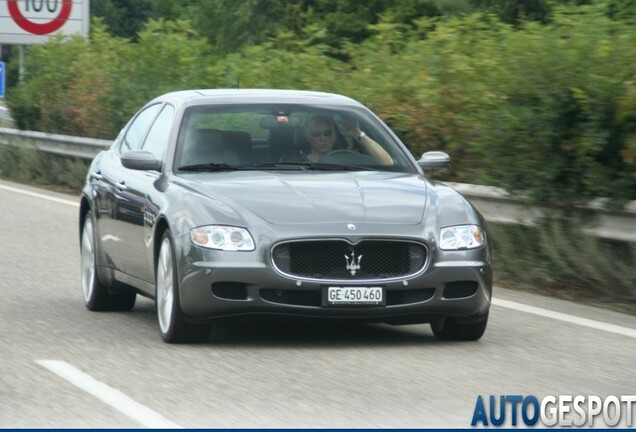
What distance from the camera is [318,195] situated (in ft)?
31.4

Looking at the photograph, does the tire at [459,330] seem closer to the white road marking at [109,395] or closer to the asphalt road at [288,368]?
the asphalt road at [288,368]

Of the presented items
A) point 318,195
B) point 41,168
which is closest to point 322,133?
point 318,195

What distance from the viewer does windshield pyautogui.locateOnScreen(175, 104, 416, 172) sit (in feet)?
34.0

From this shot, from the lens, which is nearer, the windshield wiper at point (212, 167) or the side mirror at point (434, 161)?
the windshield wiper at point (212, 167)

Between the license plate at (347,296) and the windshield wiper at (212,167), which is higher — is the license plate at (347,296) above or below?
below

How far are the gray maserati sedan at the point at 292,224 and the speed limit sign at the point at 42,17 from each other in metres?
26.9

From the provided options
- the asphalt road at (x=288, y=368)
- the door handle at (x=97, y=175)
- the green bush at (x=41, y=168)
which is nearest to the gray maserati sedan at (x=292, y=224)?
the asphalt road at (x=288, y=368)

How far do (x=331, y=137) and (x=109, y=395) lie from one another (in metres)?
3.36

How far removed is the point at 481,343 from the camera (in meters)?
9.77

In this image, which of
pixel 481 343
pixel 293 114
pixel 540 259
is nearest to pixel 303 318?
pixel 481 343

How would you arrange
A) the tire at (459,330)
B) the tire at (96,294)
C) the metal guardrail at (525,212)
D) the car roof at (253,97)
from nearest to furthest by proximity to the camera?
the tire at (459,330), the car roof at (253,97), the tire at (96,294), the metal guardrail at (525,212)

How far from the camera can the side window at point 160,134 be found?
420 inches

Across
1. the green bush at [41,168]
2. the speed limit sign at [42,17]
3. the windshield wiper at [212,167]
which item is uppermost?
the windshield wiper at [212,167]

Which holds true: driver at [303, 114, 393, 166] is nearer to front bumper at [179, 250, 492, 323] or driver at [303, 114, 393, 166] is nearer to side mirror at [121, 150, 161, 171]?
side mirror at [121, 150, 161, 171]
